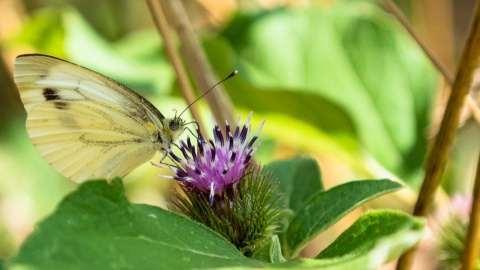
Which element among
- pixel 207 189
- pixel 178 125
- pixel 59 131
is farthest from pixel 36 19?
pixel 207 189

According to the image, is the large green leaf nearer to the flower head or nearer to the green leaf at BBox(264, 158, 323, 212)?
the green leaf at BBox(264, 158, 323, 212)

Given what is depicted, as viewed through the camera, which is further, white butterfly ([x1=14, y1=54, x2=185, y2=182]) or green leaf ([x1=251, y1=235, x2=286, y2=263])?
white butterfly ([x1=14, y1=54, x2=185, y2=182])

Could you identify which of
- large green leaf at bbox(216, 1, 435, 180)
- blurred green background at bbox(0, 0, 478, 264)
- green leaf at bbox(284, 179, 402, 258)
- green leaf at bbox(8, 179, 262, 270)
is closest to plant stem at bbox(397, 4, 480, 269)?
green leaf at bbox(284, 179, 402, 258)

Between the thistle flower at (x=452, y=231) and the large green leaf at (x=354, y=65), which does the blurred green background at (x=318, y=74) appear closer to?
the large green leaf at (x=354, y=65)

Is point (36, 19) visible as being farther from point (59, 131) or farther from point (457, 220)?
point (457, 220)

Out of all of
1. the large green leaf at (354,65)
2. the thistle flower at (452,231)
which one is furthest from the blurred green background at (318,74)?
the thistle flower at (452,231)

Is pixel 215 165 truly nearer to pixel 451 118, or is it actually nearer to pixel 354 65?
pixel 451 118

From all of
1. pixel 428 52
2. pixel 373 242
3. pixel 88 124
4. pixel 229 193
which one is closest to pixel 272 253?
pixel 373 242
